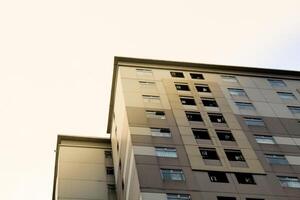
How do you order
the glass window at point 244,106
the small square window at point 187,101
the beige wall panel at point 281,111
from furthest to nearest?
the glass window at point 244,106 → the beige wall panel at point 281,111 → the small square window at point 187,101

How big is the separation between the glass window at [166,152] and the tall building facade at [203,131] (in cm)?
7

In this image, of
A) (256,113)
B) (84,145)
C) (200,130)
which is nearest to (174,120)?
(200,130)

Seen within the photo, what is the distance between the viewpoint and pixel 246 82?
150 feet

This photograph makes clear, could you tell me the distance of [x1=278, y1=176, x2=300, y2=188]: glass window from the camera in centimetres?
3319

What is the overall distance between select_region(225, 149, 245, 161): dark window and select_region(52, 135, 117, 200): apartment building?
13430mm

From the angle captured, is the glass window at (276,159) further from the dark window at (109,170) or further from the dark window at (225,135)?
the dark window at (109,170)

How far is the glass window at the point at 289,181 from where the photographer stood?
109 feet

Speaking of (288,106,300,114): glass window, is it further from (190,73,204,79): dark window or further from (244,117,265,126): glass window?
(190,73,204,79): dark window

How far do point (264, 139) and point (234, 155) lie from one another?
13.0 ft

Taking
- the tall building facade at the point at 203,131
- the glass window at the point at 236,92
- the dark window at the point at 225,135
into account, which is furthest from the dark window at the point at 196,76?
the dark window at the point at 225,135

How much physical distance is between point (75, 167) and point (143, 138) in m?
13.1

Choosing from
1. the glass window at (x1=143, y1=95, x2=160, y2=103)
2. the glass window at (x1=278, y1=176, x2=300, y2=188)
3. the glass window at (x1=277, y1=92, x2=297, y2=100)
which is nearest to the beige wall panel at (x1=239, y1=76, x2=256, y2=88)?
the glass window at (x1=277, y1=92, x2=297, y2=100)

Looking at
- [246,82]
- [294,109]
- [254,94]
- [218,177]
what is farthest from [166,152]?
[246,82]

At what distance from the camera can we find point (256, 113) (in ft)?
135
